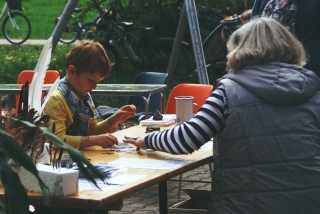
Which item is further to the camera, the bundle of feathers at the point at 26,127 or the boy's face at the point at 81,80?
the boy's face at the point at 81,80

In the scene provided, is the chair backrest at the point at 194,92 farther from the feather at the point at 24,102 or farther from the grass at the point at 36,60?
the grass at the point at 36,60

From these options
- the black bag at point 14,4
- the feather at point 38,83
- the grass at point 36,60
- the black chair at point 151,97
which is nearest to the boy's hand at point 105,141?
the feather at point 38,83

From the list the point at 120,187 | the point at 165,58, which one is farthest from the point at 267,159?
the point at 165,58

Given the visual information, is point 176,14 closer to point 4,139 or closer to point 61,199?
point 61,199

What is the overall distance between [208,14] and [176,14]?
0.52 m

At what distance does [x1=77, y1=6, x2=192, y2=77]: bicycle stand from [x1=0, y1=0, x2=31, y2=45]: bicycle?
15.8ft

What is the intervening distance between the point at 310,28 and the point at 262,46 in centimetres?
163

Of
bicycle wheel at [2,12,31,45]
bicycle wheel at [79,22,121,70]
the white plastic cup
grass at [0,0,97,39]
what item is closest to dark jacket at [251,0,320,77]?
the white plastic cup

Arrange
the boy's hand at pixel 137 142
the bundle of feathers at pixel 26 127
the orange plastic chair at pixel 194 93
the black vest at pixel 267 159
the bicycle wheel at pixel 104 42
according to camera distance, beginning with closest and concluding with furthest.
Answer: the bundle of feathers at pixel 26 127, the black vest at pixel 267 159, the boy's hand at pixel 137 142, the orange plastic chair at pixel 194 93, the bicycle wheel at pixel 104 42

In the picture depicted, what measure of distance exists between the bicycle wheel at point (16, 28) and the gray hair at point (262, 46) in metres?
14.0

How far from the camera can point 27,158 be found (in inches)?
48.5

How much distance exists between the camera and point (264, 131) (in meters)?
2.99

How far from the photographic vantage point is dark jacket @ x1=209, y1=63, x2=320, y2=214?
2947 millimetres

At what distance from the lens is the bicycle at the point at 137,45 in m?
11.8
